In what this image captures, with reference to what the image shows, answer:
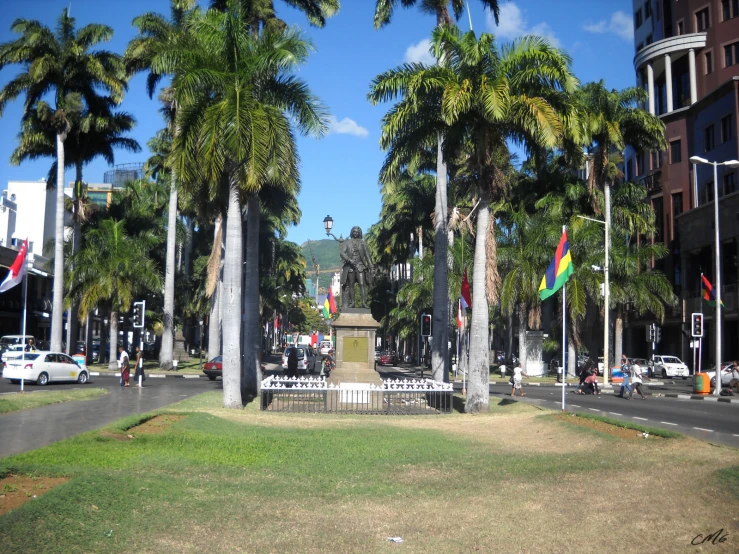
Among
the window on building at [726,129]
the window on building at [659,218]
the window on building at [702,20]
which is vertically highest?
the window on building at [702,20]

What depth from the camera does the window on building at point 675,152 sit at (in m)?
59.1

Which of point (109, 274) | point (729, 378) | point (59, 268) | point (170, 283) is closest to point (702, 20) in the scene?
point (729, 378)

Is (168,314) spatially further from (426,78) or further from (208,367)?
(426,78)

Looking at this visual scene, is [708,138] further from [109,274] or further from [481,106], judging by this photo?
[109,274]

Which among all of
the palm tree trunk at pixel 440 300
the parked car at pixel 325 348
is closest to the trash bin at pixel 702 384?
the palm tree trunk at pixel 440 300

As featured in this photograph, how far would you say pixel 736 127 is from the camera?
49719mm

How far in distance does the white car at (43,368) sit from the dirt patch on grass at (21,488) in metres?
21.9

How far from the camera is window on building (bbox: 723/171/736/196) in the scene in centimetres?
5231

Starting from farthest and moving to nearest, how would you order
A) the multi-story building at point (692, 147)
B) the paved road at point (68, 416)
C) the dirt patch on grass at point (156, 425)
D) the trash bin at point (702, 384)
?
the multi-story building at point (692, 147) → the trash bin at point (702, 384) → the dirt patch on grass at point (156, 425) → the paved road at point (68, 416)

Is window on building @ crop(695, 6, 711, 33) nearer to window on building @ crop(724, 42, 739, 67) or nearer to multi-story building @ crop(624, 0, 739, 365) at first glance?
multi-story building @ crop(624, 0, 739, 365)

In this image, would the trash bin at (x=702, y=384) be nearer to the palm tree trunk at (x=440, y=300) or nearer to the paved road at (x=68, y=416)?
the palm tree trunk at (x=440, y=300)

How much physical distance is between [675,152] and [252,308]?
43.9m

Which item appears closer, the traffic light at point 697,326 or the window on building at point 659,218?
the traffic light at point 697,326

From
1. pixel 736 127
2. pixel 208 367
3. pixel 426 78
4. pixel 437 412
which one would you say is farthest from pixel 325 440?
pixel 736 127
